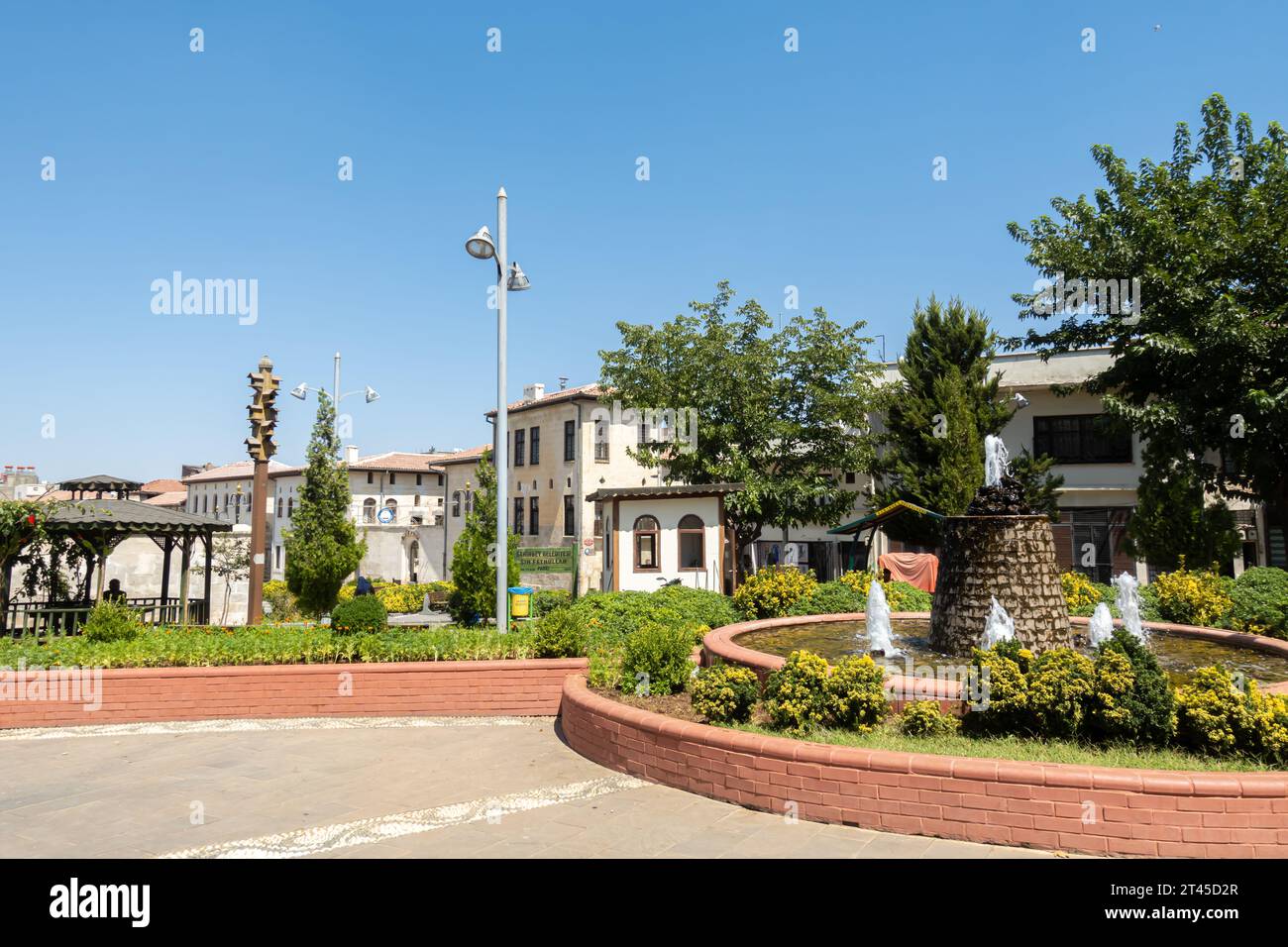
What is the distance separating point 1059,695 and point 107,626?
11.7m

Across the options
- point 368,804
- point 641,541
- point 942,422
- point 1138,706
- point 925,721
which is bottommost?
point 368,804

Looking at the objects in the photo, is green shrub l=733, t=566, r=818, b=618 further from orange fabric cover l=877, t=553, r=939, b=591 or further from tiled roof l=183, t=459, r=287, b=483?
tiled roof l=183, t=459, r=287, b=483

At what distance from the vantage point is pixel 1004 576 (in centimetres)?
951

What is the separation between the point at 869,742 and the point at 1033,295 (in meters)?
20.9

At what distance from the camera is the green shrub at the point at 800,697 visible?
6.69 m

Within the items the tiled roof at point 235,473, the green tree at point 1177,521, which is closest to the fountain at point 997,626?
the green tree at point 1177,521

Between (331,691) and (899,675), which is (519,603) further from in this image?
(899,675)

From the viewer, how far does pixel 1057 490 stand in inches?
1065

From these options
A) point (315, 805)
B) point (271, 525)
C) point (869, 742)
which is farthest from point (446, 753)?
point (271, 525)

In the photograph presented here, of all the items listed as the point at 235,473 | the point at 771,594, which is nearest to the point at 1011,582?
the point at 771,594

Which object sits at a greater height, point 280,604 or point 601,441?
point 601,441
